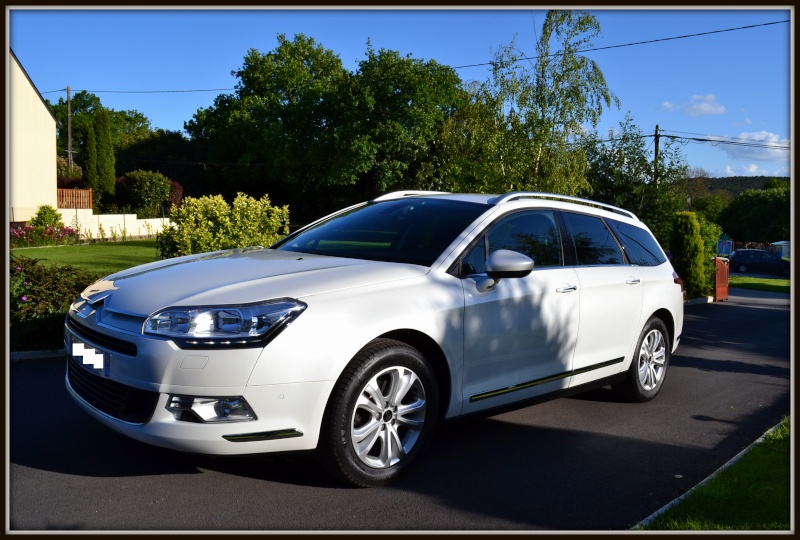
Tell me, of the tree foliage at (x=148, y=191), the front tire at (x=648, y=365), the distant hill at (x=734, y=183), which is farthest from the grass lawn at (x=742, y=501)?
the distant hill at (x=734, y=183)

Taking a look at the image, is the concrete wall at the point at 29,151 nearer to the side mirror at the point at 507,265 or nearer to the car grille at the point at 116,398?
the car grille at the point at 116,398

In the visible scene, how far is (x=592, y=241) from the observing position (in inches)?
233

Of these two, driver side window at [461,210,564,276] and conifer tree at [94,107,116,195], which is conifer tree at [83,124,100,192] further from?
driver side window at [461,210,564,276]

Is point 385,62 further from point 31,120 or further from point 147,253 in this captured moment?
point 147,253

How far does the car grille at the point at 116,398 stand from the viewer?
12.7 feet

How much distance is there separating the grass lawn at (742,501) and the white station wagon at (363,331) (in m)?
1.30

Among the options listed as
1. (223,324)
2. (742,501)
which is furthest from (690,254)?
(223,324)

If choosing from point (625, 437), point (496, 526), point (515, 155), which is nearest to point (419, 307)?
point (496, 526)

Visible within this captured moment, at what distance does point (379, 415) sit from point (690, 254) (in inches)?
575

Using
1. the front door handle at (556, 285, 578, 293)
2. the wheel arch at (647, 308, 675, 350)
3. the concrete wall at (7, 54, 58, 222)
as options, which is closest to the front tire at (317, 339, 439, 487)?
the front door handle at (556, 285, 578, 293)

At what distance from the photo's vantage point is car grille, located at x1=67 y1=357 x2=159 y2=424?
387 cm

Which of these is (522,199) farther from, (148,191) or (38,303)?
(148,191)

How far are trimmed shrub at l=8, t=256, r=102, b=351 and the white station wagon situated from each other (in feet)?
10.7

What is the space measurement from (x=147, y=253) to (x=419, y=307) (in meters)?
22.0
